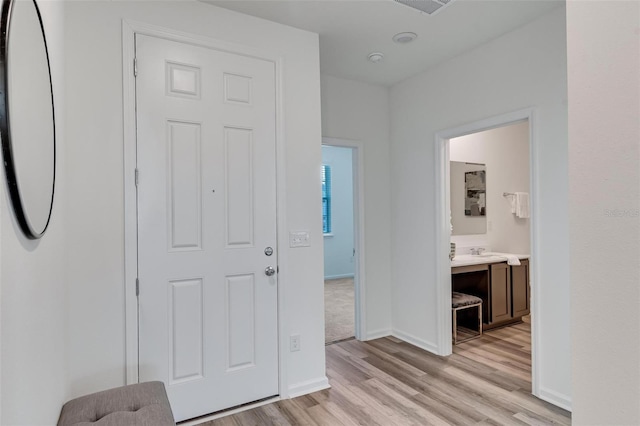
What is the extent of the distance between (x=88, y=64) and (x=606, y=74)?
7.65ft

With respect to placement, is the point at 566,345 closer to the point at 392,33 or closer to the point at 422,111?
the point at 422,111

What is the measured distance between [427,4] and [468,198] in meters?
2.58

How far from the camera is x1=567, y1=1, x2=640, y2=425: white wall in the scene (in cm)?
68

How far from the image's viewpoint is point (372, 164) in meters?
3.84

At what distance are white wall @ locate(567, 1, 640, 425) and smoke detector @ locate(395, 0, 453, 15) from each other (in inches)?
70.7

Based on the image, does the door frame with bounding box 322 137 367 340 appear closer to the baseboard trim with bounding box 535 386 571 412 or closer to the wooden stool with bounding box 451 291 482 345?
the wooden stool with bounding box 451 291 482 345

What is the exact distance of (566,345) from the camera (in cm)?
242

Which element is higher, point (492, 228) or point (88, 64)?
point (88, 64)

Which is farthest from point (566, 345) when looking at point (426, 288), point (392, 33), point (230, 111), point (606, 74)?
point (230, 111)

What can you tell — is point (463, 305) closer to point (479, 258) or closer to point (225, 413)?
point (479, 258)

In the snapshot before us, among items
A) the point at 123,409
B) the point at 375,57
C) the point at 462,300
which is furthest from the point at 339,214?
the point at 123,409

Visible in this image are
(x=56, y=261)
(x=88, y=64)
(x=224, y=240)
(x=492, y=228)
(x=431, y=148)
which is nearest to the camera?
(x=56, y=261)

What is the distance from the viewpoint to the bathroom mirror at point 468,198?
424cm

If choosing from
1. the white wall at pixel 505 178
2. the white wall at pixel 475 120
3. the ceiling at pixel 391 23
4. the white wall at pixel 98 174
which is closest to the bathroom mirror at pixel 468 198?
the white wall at pixel 505 178
